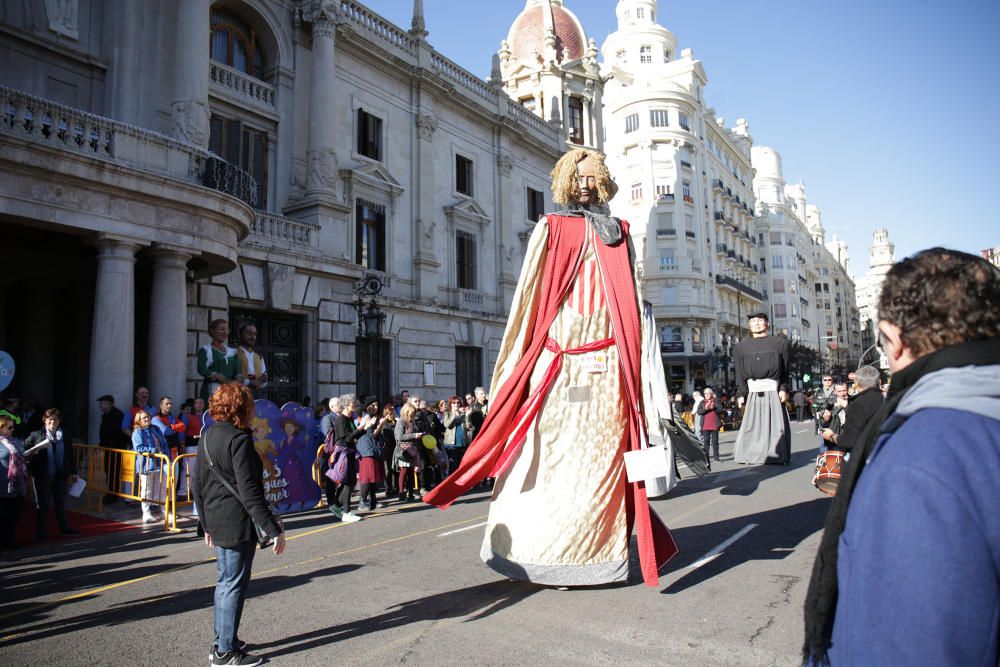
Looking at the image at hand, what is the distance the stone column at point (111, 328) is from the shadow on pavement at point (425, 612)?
26.7 feet

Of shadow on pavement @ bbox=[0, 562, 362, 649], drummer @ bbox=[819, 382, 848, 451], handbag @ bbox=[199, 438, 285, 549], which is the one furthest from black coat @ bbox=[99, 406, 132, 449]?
drummer @ bbox=[819, 382, 848, 451]

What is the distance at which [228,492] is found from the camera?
399cm

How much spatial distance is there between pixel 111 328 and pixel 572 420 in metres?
8.99

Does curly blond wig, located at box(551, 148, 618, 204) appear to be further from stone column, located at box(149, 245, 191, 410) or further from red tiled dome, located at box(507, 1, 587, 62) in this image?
red tiled dome, located at box(507, 1, 587, 62)

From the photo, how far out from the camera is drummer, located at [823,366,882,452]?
6023 millimetres

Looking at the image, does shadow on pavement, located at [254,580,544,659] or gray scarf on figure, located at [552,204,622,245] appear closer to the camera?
shadow on pavement, located at [254,580,544,659]

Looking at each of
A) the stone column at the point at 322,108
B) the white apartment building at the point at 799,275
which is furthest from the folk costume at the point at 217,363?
the white apartment building at the point at 799,275

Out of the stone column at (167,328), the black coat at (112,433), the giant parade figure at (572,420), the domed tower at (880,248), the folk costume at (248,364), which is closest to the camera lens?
the giant parade figure at (572,420)

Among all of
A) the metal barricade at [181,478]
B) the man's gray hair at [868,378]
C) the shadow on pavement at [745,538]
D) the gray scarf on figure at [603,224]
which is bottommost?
the shadow on pavement at [745,538]

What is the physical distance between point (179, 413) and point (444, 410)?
5934mm

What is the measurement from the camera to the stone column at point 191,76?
543 inches

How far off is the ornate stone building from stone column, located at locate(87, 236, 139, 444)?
0.03 meters

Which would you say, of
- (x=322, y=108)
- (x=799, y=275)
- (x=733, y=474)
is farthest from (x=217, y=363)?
(x=799, y=275)

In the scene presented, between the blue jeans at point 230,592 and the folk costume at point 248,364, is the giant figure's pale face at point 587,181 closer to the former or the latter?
the blue jeans at point 230,592
